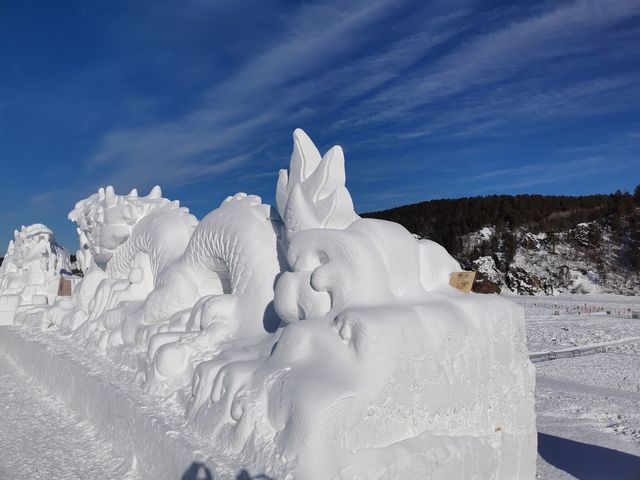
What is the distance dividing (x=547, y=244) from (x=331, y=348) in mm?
30959

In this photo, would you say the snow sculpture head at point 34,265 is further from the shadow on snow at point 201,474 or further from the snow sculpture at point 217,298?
the shadow on snow at point 201,474

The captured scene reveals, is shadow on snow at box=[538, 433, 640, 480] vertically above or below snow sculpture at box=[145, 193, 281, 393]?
below

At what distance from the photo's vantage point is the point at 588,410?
18.3 ft

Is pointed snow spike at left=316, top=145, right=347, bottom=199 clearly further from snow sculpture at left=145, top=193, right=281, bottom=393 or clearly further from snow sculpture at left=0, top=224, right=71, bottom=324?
snow sculpture at left=0, top=224, right=71, bottom=324

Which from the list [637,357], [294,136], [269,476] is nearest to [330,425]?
[269,476]

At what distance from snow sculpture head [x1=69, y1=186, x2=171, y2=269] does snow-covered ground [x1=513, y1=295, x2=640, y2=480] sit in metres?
4.14

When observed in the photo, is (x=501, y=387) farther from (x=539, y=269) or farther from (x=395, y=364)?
(x=539, y=269)

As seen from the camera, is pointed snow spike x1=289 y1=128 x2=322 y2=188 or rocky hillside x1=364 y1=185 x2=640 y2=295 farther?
rocky hillside x1=364 y1=185 x2=640 y2=295

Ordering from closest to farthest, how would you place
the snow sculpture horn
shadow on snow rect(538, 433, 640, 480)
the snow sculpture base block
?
the snow sculpture base block
the snow sculpture horn
shadow on snow rect(538, 433, 640, 480)

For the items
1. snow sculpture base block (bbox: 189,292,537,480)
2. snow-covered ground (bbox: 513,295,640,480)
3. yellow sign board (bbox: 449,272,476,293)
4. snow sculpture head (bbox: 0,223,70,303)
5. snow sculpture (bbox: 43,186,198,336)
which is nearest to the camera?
snow sculpture base block (bbox: 189,292,537,480)

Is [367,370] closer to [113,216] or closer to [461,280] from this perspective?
[461,280]

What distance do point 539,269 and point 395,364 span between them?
29.4 m

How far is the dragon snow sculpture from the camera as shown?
236 centimetres

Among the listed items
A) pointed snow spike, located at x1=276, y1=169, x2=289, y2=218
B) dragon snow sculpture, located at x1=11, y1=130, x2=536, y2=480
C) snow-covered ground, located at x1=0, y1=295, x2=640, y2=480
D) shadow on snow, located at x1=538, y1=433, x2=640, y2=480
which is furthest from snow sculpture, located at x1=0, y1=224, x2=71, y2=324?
shadow on snow, located at x1=538, y1=433, x2=640, y2=480
